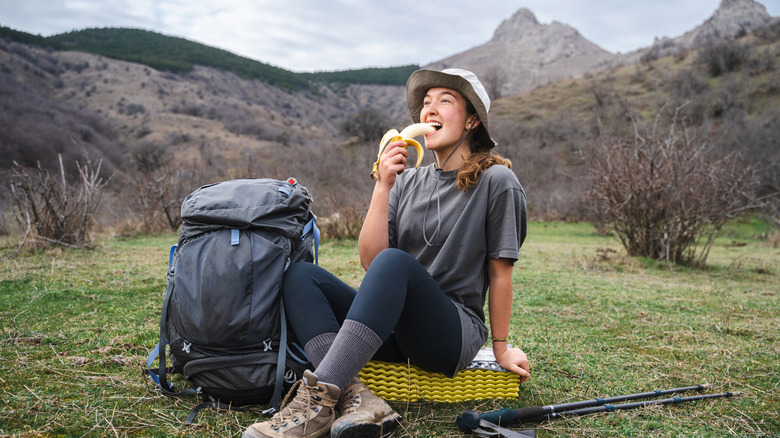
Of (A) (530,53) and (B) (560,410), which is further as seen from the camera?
(A) (530,53)

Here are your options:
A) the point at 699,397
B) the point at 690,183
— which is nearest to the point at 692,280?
the point at 690,183

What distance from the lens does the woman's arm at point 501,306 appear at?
1.92m

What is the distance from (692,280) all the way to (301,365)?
5778 millimetres

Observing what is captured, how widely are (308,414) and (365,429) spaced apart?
0.20m

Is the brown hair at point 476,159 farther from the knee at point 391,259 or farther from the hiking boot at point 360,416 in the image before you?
the hiking boot at point 360,416

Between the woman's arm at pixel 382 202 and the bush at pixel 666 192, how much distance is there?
18.5 ft

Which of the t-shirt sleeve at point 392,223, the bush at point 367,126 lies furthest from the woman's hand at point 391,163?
the bush at point 367,126

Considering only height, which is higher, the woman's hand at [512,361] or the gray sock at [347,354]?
the gray sock at [347,354]

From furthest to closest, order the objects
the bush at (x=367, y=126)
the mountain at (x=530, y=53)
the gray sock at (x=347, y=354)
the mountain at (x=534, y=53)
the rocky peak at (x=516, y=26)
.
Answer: the rocky peak at (x=516, y=26) < the mountain at (x=530, y=53) < the mountain at (x=534, y=53) < the bush at (x=367, y=126) < the gray sock at (x=347, y=354)

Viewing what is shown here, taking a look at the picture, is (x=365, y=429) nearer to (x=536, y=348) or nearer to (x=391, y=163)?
(x=391, y=163)

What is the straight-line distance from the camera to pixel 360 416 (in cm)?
154

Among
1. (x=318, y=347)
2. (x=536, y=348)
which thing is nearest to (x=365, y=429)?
(x=318, y=347)

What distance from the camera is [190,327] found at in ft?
5.82

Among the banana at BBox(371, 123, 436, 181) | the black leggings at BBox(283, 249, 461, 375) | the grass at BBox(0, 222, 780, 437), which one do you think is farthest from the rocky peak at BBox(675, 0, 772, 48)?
the black leggings at BBox(283, 249, 461, 375)
